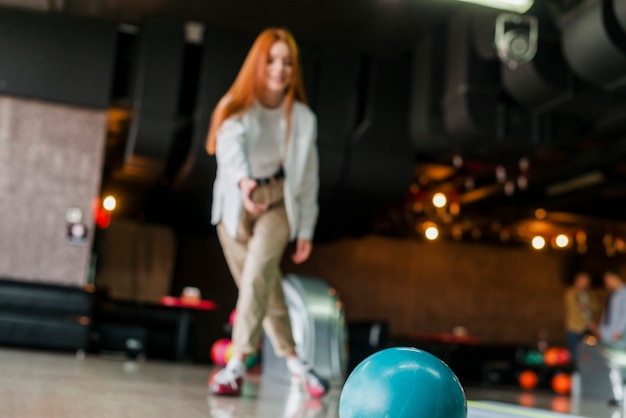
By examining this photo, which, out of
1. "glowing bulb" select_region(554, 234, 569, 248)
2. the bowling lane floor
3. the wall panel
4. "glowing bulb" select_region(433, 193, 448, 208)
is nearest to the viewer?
the bowling lane floor

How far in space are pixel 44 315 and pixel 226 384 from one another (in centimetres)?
525

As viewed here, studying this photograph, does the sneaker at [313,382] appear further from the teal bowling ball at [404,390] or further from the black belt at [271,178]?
the teal bowling ball at [404,390]

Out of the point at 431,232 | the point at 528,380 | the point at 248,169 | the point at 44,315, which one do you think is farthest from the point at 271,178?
the point at 431,232

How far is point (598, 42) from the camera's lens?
6.49m

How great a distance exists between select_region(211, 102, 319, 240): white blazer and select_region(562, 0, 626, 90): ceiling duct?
371 centimetres

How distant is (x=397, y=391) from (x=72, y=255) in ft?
24.3

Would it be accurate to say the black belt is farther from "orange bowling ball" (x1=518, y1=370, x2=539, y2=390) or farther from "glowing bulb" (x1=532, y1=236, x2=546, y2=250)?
"glowing bulb" (x1=532, y1=236, x2=546, y2=250)

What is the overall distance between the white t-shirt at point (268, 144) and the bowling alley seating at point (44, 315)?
16.3 feet

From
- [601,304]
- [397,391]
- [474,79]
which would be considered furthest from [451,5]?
[601,304]

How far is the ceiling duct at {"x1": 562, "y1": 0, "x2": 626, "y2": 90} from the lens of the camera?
636cm

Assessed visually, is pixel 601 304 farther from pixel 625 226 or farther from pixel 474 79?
pixel 474 79

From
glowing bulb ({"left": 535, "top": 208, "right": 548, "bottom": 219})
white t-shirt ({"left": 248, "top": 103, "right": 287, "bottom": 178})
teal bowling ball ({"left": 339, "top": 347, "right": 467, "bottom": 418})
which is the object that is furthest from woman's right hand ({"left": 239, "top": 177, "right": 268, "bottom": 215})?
glowing bulb ({"left": 535, "top": 208, "right": 548, "bottom": 219})

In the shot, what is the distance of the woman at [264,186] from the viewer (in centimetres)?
327

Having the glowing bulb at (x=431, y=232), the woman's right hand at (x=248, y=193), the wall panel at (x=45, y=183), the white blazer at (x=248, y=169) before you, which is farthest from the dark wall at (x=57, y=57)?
the glowing bulb at (x=431, y=232)
